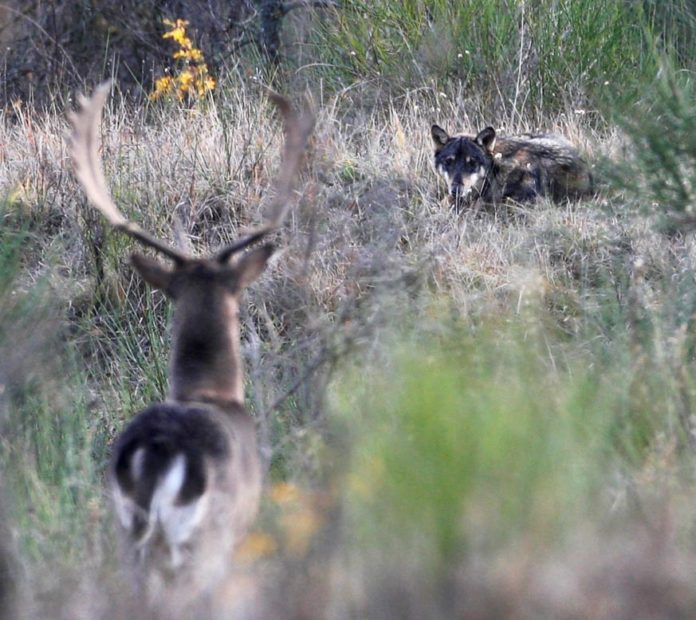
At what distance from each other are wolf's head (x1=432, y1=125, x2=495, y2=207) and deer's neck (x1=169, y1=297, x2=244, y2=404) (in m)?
4.70

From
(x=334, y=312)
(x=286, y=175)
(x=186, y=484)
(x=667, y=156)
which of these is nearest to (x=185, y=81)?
(x=334, y=312)

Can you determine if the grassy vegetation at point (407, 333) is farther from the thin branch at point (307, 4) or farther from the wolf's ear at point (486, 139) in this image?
the wolf's ear at point (486, 139)

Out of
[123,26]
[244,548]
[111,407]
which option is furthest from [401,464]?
[123,26]

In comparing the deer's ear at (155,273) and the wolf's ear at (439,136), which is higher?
the wolf's ear at (439,136)

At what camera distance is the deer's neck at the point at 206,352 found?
409 cm

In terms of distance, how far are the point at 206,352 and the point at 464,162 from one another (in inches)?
209

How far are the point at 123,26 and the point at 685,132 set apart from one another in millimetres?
8726

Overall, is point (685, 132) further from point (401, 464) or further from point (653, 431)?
point (401, 464)

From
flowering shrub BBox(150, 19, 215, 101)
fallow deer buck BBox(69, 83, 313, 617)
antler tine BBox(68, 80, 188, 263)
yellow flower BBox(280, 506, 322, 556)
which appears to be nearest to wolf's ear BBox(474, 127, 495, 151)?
flowering shrub BBox(150, 19, 215, 101)

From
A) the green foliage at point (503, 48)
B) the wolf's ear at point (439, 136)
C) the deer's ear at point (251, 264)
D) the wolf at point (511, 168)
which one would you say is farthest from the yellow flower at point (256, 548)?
the green foliage at point (503, 48)

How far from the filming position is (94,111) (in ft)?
15.3

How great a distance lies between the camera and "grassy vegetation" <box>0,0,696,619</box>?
2.80 meters

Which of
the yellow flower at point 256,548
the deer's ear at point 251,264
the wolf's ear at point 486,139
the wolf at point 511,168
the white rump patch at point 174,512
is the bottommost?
the yellow flower at point 256,548

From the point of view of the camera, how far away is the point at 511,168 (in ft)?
31.0
